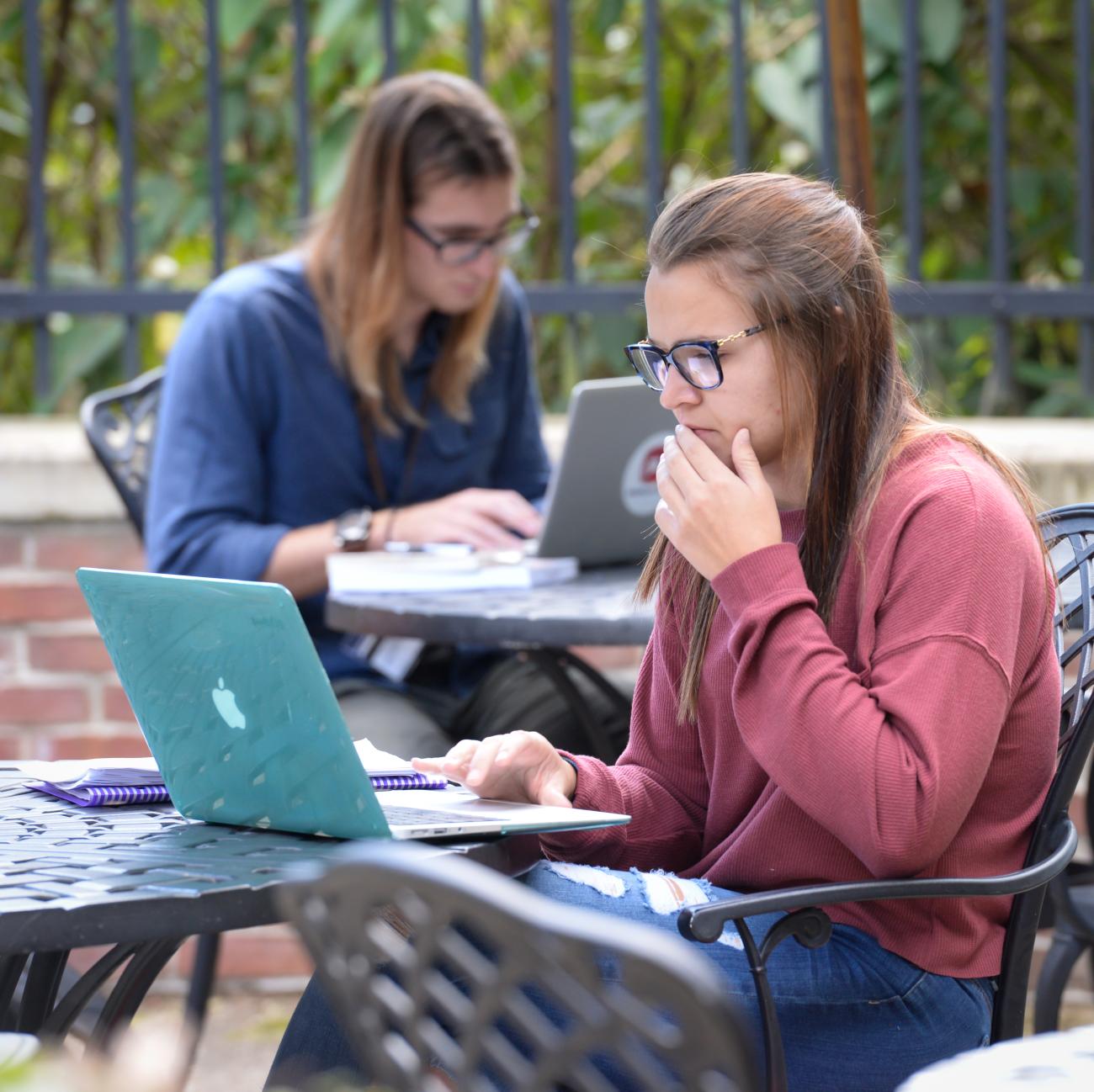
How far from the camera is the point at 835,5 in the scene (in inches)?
96.8

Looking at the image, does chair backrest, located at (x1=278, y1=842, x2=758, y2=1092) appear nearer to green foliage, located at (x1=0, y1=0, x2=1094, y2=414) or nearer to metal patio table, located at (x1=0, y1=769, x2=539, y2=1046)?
metal patio table, located at (x1=0, y1=769, x2=539, y2=1046)

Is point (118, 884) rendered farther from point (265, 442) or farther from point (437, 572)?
point (265, 442)

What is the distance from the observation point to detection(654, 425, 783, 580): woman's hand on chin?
154 centimetres

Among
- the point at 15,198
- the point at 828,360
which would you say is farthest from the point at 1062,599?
the point at 15,198

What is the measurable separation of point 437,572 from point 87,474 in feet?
3.79

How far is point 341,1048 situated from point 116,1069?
3.39ft

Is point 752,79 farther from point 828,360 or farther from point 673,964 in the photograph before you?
point 673,964

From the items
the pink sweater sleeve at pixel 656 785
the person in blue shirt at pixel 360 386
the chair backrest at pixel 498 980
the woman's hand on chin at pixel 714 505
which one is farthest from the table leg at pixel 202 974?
the chair backrest at pixel 498 980

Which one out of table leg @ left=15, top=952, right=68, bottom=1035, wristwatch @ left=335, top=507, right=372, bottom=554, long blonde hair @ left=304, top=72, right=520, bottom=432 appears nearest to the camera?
table leg @ left=15, top=952, right=68, bottom=1035

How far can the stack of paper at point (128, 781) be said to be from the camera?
61.9 inches

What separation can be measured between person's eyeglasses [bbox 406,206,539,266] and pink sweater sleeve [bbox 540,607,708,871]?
1.30 m

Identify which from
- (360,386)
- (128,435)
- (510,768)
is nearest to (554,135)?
(360,386)

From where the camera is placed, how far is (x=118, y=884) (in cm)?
123

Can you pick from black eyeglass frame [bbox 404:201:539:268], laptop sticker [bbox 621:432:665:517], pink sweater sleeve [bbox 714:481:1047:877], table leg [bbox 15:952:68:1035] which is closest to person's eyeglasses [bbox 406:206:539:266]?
black eyeglass frame [bbox 404:201:539:268]
